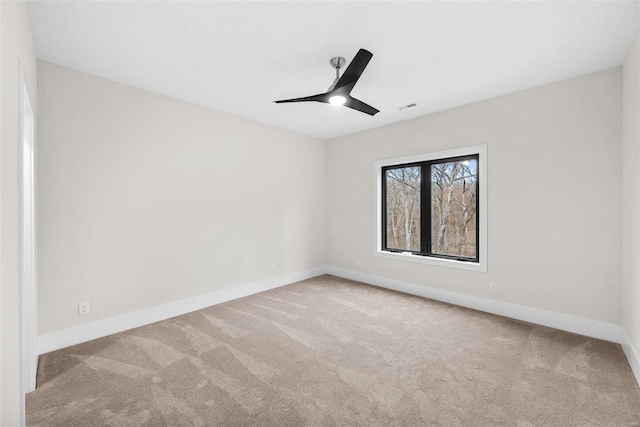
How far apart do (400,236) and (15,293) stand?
14.1 feet

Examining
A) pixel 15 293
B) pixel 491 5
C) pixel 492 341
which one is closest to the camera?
pixel 15 293

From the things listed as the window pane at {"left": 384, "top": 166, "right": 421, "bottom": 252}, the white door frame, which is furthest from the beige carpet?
the window pane at {"left": 384, "top": 166, "right": 421, "bottom": 252}

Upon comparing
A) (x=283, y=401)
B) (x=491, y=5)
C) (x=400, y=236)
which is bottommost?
(x=283, y=401)

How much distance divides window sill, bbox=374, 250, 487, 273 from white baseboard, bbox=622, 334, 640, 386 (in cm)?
129

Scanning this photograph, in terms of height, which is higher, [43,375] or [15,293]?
[15,293]

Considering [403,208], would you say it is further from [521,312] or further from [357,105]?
[357,105]

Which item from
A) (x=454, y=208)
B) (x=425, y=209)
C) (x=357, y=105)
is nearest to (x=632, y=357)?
(x=454, y=208)

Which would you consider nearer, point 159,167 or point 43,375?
point 43,375

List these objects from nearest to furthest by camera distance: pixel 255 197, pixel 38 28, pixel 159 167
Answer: pixel 38 28, pixel 159 167, pixel 255 197

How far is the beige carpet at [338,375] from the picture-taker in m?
1.80

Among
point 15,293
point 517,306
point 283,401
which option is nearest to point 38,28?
point 15,293

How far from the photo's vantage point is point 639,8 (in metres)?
1.94

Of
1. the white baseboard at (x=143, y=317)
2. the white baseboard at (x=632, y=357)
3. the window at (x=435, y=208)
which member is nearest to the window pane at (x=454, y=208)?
the window at (x=435, y=208)

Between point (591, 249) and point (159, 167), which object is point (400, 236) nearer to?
point (591, 249)
